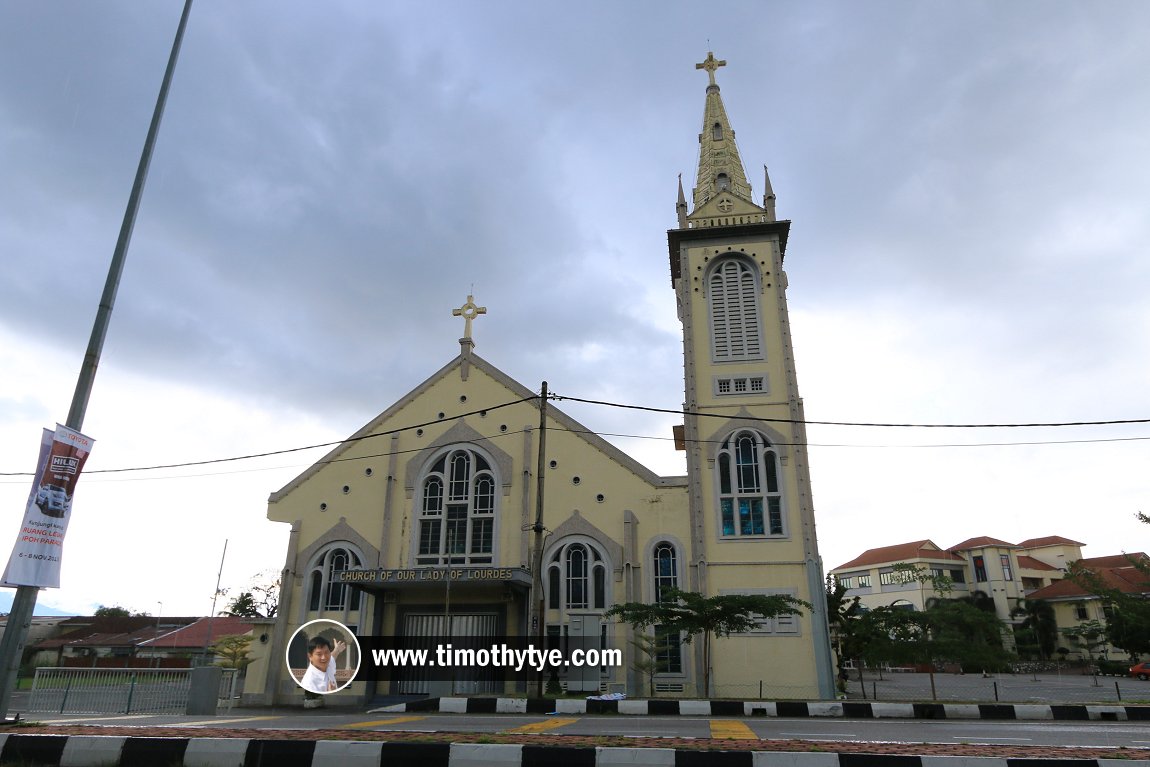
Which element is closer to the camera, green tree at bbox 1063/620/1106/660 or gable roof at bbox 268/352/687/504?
gable roof at bbox 268/352/687/504

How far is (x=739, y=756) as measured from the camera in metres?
7.22

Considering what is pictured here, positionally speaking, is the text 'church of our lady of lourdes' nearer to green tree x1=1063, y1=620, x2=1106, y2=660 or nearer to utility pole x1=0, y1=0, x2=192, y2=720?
utility pole x1=0, y1=0, x2=192, y2=720

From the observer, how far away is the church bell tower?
2545 cm

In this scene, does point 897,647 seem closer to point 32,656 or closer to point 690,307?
point 690,307

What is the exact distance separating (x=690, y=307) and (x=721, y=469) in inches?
281

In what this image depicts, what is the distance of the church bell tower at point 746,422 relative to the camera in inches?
1002

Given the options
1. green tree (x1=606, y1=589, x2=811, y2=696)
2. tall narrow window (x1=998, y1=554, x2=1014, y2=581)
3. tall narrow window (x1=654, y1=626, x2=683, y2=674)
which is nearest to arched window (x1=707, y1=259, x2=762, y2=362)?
green tree (x1=606, y1=589, x2=811, y2=696)

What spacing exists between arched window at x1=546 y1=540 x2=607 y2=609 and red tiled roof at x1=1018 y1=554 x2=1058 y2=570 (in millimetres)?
67255

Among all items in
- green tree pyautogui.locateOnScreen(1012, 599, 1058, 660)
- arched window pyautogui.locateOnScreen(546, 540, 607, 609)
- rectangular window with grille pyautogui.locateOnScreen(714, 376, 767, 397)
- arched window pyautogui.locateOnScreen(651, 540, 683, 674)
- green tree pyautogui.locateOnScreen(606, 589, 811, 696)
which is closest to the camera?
green tree pyautogui.locateOnScreen(606, 589, 811, 696)

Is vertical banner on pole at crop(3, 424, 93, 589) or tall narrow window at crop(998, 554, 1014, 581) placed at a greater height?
tall narrow window at crop(998, 554, 1014, 581)

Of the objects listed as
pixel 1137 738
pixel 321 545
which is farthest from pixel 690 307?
pixel 1137 738

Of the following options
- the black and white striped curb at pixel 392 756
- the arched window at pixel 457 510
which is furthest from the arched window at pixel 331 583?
the black and white striped curb at pixel 392 756

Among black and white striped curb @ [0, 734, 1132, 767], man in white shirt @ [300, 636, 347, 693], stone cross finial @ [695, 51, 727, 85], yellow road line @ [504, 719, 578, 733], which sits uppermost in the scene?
stone cross finial @ [695, 51, 727, 85]

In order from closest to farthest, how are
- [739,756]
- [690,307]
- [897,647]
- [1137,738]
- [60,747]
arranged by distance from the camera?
1. [739,756]
2. [60,747]
3. [1137,738]
4. [897,647]
5. [690,307]
